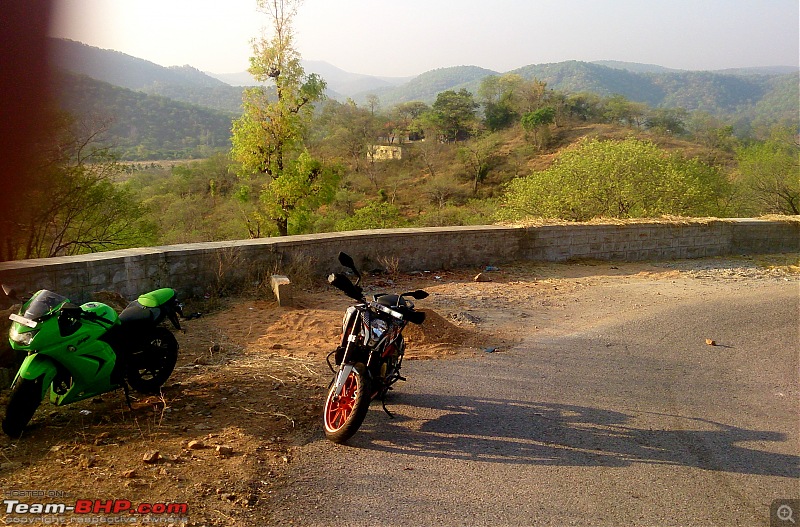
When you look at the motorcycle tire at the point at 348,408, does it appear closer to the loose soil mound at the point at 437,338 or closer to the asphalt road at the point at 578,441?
the asphalt road at the point at 578,441

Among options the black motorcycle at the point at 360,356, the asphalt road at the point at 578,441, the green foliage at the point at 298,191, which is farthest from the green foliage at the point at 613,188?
the black motorcycle at the point at 360,356

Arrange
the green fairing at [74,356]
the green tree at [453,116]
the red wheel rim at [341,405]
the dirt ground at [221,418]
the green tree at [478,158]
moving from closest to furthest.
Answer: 1. the dirt ground at [221,418]
2. the green fairing at [74,356]
3. the red wheel rim at [341,405]
4. the green tree at [478,158]
5. the green tree at [453,116]

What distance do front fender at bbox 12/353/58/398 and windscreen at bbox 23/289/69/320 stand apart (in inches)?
10.4

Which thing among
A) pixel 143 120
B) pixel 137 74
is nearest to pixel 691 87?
pixel 143 120

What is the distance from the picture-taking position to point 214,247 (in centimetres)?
773

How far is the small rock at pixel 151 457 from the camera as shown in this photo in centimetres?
351

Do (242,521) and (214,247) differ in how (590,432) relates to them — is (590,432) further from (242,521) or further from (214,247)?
(214,247)

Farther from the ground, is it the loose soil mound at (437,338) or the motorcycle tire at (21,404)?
the motorcycle tire at (21,404)

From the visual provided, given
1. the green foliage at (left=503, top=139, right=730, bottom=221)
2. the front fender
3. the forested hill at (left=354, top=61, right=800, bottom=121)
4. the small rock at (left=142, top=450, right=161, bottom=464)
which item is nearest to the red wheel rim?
the small rock at (left=142, top=450, right=161, bottom=464)

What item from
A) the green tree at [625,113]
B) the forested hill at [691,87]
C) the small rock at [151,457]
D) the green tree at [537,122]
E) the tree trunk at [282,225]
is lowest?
the tree trunk at [282,225]

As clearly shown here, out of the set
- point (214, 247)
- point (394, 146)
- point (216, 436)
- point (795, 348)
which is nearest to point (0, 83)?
point (214, 247)

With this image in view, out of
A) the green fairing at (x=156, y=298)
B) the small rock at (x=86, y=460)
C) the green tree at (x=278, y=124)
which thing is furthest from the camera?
the green tree at (x=278, y=124)

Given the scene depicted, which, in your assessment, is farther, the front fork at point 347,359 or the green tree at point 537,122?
the green tree at point 537,122

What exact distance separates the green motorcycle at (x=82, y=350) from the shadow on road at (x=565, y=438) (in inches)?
74.4
